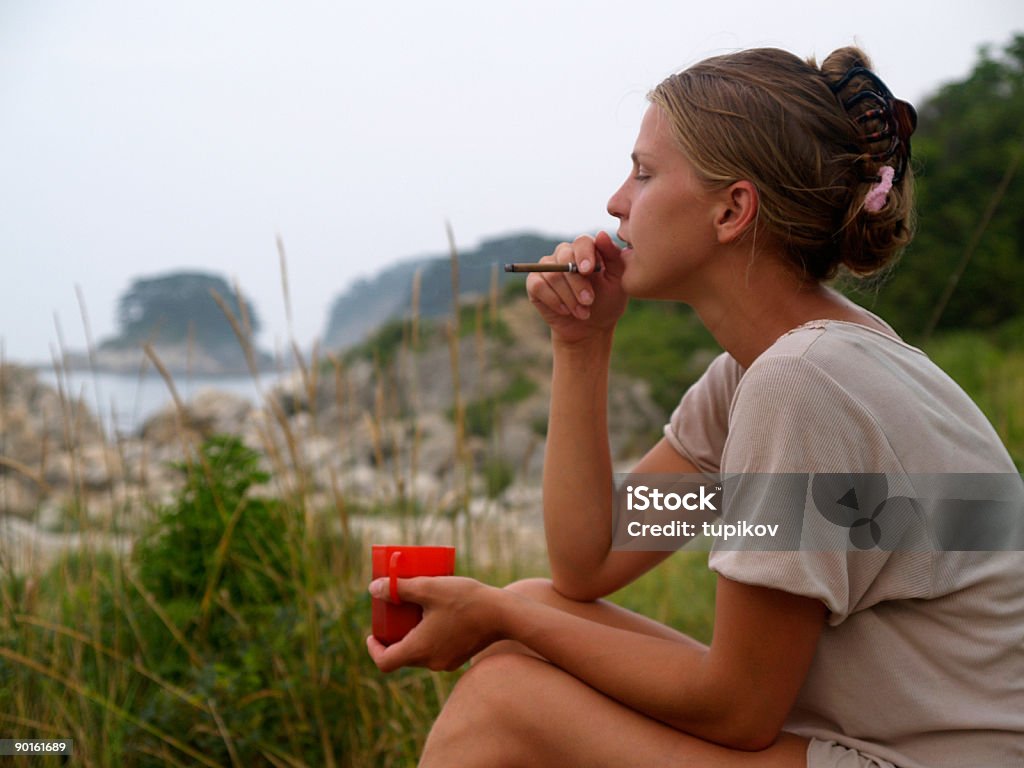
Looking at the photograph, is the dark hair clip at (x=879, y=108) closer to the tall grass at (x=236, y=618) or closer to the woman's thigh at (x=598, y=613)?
the woman's thigh at (x=598, y=613)

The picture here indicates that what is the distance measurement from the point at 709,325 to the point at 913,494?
1.50 ft

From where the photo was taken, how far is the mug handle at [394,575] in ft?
4.75

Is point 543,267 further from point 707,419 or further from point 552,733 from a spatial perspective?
point 552,733

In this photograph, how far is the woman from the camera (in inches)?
47.2

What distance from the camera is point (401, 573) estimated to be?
4.82ft

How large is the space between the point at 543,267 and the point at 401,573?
61cm

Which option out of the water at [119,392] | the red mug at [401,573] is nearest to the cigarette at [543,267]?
the red mug at [401,573]

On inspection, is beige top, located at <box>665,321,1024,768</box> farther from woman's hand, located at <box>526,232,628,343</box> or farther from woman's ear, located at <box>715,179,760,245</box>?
woman's hand, located at <box>526,232,628,343</box>

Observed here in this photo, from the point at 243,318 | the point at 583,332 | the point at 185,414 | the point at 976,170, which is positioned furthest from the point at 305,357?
the point at 976,170

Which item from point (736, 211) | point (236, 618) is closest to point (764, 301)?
point (736, 211)

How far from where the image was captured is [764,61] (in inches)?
57.1

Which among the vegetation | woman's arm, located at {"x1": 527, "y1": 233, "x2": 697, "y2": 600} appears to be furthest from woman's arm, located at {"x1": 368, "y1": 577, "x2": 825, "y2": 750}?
the vegetation

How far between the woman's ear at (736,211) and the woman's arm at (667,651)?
0.51 meters

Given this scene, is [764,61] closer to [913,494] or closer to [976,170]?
[913,494]
